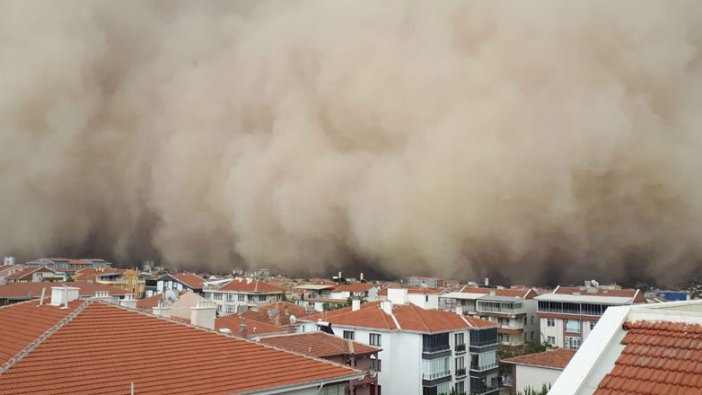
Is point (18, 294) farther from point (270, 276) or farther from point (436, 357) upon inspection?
point (270, 276)

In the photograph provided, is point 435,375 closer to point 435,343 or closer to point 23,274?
point 435,343

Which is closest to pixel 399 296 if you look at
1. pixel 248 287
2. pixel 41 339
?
pixel 248 287

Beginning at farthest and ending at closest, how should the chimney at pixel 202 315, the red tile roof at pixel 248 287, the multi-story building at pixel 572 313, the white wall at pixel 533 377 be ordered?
the red tile roof at pixel 248 287
the multi-story building at pixel 572 313
the white wall at pixel 533 377
the chimney at pixel 202 315

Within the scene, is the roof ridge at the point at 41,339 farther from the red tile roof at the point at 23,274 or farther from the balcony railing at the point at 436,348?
the red tile roof at the point at 23,274

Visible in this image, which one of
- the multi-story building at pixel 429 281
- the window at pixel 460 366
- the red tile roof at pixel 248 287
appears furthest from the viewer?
the multi-story building at pixel 429 281

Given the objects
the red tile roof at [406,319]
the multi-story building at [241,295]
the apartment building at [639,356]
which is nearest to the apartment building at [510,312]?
the red tile roof at [406,319]

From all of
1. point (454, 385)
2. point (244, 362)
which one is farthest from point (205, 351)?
point (454, 385)
